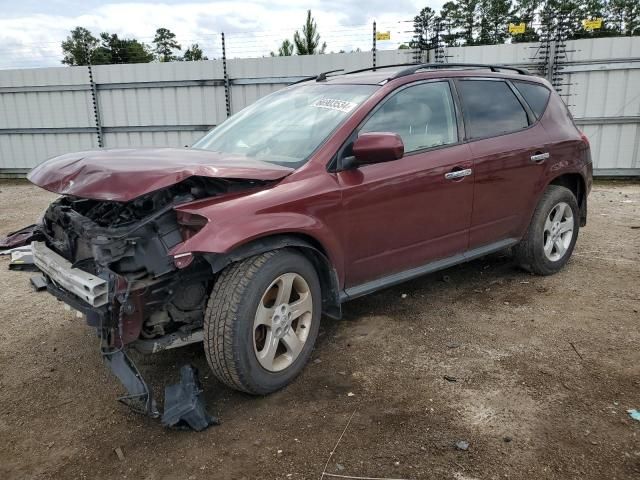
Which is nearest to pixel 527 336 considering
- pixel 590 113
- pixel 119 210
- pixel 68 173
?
pixel 119 210

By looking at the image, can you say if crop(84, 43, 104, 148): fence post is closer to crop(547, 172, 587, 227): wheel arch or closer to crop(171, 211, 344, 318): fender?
crop(547, 172, 587, 227): wheel arch

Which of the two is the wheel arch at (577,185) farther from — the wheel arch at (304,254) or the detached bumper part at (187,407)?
the detached bumper part at (187,407)

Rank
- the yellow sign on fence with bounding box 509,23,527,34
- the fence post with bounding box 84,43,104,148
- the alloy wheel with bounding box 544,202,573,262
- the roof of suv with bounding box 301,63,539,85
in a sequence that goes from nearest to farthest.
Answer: the roof of suv with bounding box 301,63,539,85 < the alloy wheel with bounding box 544,202,573,262 < the yellow sign on fence with bounding box 509,23,527,34 < the fence post with bounding box 84,43,104,148

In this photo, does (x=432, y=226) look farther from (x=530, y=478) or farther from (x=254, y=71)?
(x=254, y=71)

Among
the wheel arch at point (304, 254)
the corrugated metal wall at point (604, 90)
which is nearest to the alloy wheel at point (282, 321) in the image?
the wheel arch at point (304, 254)

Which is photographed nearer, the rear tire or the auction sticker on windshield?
the auction sticker on windshield

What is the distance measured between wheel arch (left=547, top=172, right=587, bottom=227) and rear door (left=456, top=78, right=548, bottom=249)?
52cm

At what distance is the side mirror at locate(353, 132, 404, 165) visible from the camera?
296 centimetres

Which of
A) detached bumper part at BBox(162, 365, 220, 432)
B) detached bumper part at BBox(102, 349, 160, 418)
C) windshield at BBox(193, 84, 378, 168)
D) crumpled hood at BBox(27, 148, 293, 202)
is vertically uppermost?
windshield at BBox(193, 84, 378, 168)

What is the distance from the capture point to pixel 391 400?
2.78 metres

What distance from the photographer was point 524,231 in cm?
446

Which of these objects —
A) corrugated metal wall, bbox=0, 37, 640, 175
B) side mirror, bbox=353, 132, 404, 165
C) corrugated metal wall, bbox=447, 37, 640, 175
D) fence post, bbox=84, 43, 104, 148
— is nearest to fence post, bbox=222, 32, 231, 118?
corrugated metal wall, bbox=0, 37, 640, 175

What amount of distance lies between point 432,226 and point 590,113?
8.62 m

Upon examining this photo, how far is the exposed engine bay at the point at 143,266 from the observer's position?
97.3 inches
